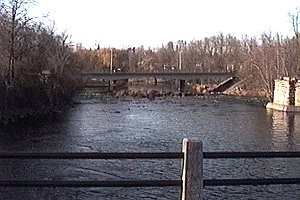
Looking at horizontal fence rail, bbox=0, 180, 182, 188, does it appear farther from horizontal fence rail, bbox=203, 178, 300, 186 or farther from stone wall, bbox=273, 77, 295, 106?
A: stone wall, bbox=273, 77, 295, 106

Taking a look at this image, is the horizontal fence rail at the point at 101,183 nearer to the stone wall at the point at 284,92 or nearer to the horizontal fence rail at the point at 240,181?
the horizontal fence rail at the point at 240,181

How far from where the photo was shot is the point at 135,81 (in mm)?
125438

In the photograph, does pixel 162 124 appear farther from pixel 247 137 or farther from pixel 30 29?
pixel 30 29

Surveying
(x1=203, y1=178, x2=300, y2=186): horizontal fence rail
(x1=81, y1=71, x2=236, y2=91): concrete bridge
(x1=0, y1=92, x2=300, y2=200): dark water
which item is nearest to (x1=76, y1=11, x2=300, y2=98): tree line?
(x1=81, y1=71, x2=236, y2=91): concrete bridge

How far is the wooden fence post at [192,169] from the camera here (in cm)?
493

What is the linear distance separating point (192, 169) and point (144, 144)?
25.6 metres

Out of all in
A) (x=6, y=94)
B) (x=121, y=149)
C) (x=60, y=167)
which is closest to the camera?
(x=60, y=167)

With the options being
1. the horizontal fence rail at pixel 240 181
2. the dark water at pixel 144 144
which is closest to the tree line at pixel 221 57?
the dark water at pixel 144 144

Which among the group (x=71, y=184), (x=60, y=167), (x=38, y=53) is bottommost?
(x=60, y=167)

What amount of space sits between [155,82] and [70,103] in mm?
62126

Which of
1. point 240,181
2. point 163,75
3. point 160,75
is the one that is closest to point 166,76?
point 163,75

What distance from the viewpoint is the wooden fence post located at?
4.93 m

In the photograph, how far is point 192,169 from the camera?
16.3ft

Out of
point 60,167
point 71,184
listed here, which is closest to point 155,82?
point 60,167
